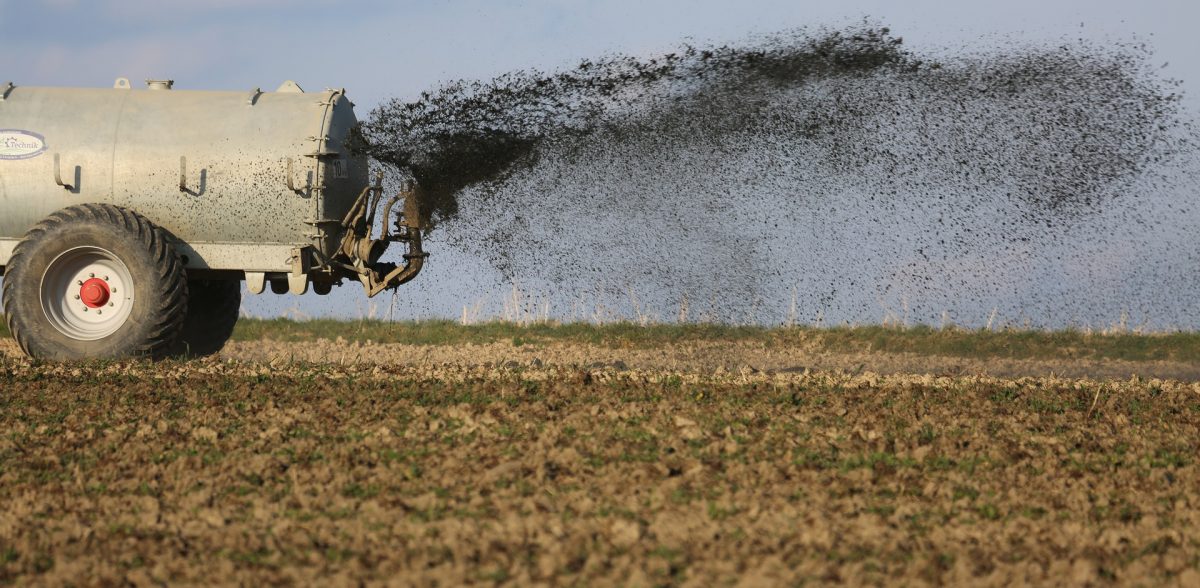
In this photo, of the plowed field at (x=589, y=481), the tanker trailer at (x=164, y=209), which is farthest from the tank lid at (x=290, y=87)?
the plowed field at (x=589, y=481)

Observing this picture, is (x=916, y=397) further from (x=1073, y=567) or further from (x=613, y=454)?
(x=1073, y=567)

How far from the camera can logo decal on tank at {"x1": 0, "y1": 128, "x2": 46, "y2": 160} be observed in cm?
1225

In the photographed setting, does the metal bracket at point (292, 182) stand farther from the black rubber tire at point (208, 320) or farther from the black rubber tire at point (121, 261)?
the black rubber tire at point (208, 320)

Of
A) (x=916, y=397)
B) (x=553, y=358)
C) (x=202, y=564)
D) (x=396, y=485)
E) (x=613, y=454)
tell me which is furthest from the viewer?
(x=553, y=358)

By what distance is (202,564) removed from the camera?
528 cm

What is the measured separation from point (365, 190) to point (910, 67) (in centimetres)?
554

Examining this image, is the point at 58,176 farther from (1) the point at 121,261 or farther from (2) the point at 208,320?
(2) the point at 208,320

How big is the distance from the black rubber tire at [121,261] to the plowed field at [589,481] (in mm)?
1258

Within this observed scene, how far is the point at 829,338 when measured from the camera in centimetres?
1617

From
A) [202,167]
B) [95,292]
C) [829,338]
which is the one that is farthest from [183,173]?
[829,338]

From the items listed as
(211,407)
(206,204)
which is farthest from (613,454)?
(206,204)

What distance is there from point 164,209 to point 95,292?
1061 millimetres

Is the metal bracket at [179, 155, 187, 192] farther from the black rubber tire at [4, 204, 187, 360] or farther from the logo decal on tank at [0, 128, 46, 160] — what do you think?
the logo decal on tank at [0, 128, 46, 160]

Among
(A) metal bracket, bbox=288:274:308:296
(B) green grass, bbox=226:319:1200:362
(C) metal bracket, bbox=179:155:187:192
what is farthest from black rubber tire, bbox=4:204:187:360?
(B) green grass, bbox=226:319:1200:362
